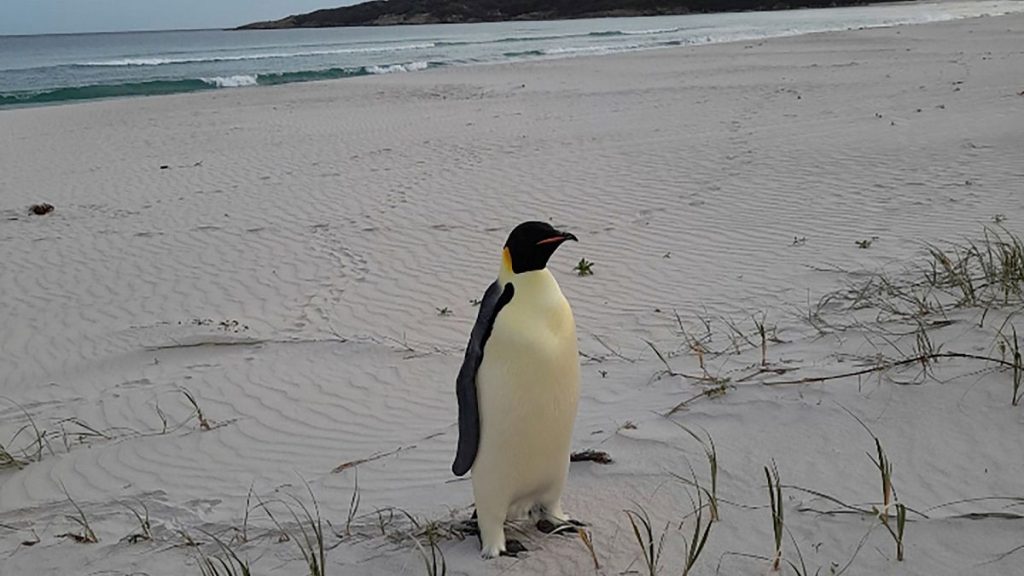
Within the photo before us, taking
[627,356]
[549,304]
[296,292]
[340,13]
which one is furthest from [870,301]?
[340,13]

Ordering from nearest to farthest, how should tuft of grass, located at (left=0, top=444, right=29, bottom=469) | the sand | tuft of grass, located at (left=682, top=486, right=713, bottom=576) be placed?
tuft of grass, located at (left=682, top=486, right=713, bottom=576)
the sand
tuft of grass, located at (left=0, top=444, right=29, bottom=469)

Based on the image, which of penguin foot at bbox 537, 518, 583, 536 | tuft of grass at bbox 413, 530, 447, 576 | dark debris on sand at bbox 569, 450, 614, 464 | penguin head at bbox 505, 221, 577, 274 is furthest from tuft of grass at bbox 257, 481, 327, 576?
penguin head at bbox 505, 221, 577, 274

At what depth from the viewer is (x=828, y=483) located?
3160 mm

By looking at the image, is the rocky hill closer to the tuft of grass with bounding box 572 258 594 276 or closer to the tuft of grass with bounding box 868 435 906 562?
the tuft of grass with bounding box 572 258 594 276

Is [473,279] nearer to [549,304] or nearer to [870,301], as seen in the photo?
[870,301]

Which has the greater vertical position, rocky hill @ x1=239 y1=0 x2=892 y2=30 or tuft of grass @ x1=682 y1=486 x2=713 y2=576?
rocky hill @ x1=239 y1=0 x2=892 y2=30

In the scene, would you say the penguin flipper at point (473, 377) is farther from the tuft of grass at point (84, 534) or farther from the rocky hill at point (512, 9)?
the rocky hill at point (512, 9)

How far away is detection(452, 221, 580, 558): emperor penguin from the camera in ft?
9.16

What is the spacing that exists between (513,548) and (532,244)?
0.99 metres

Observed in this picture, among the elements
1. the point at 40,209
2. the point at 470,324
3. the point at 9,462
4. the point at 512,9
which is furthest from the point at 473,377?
the point at 512,9

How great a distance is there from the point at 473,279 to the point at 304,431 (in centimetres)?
286

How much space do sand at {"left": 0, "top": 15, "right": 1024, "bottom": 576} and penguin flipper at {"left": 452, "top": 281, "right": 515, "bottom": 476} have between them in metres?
0.36

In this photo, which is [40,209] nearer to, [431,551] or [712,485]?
[431,551]

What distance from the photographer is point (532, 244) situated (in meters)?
2.76
